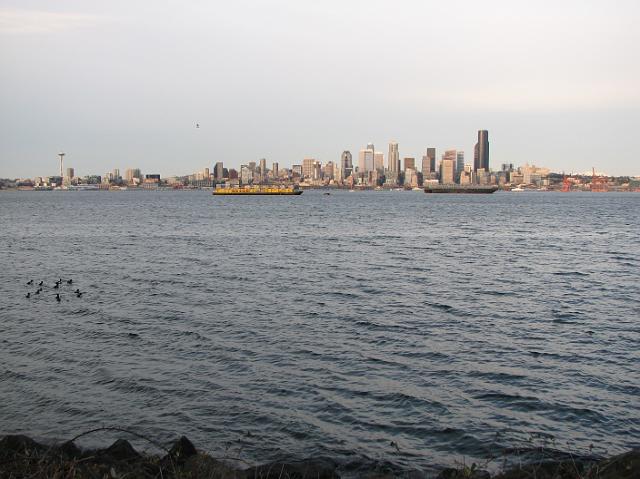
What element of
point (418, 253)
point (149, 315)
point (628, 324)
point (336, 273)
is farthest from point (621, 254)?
point (149, 315)

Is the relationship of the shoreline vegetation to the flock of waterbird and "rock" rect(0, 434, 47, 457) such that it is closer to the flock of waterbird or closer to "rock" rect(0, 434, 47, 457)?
"rock" rect(0, 434, 47, 457)

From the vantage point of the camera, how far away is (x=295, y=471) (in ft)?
37.2

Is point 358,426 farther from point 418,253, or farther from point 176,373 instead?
point 418,253

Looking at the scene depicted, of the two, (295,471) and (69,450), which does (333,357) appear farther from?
(69,450)

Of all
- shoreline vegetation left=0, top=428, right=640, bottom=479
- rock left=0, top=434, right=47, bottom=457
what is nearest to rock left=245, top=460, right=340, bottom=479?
shoreline vegetation left=0, top=428, right=640, bottom=479

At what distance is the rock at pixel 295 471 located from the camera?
11227mm

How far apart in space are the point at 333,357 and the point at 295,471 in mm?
9766

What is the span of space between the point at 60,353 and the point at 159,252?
1310 inches

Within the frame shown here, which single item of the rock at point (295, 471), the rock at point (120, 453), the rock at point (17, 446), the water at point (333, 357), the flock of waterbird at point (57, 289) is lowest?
the water at point (333, 357)

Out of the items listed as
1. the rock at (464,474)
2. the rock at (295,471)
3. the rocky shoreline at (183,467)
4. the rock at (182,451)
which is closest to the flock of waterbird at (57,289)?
the rocky shoreline at (183,467)

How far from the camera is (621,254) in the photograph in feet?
180

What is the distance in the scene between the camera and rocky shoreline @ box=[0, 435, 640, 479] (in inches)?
385

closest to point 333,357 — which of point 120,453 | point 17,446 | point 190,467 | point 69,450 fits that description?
point 120,453

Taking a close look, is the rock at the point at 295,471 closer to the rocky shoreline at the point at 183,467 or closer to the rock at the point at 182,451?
the rocky shoreline at the point at 183,467
